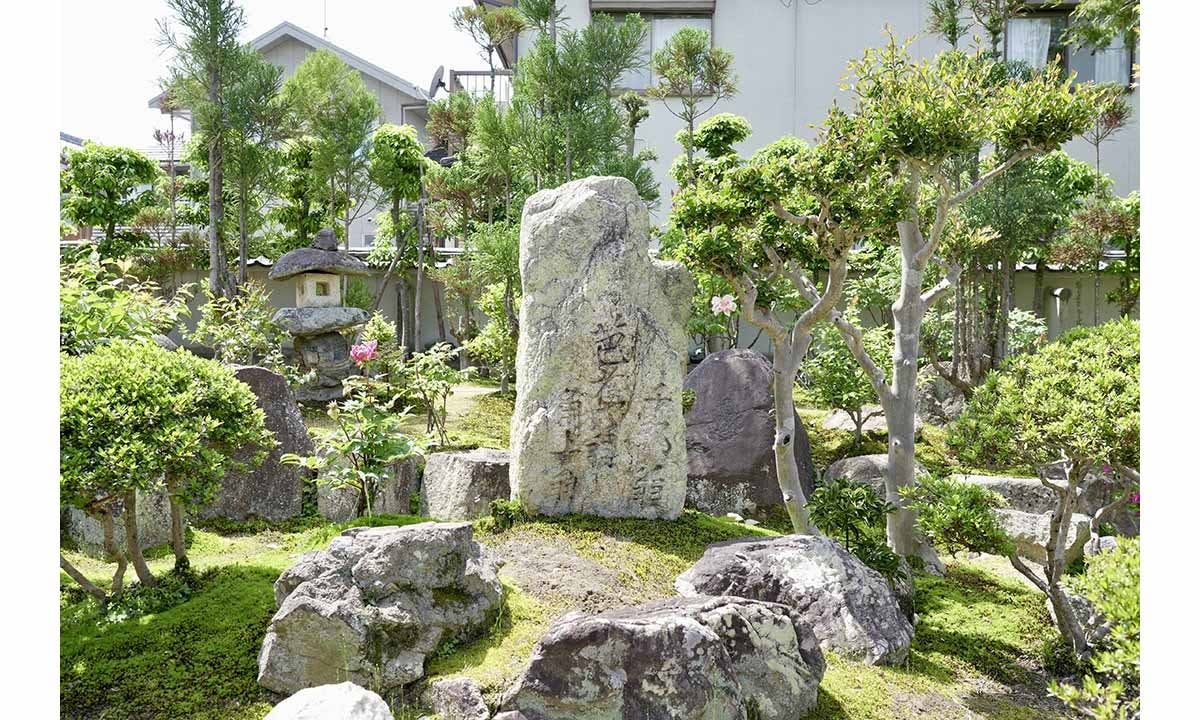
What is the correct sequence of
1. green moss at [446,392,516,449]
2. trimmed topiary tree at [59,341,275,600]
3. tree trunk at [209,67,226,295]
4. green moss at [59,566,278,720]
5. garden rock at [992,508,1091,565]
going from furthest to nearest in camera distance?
tree trunk at [209,67,226,295]
green moss at [446,392,516,449]
garden rock at [992,508,1091,565]
trimmed topiary tree at [59,341,275,600]
green moss at [59,566,278,720]

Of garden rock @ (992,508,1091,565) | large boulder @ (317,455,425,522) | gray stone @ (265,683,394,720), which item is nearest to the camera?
gray stone @ (265,683,394,720)

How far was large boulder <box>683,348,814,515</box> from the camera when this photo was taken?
387 inches

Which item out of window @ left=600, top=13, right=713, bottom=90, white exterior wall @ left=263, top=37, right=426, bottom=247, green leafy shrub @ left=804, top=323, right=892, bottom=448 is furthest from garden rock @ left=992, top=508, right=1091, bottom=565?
white exterior wall @ left=263, top=37, right=426, bottom=247

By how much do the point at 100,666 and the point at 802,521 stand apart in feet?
16.8

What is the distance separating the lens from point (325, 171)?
17.0 meters

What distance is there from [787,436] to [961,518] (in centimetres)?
175

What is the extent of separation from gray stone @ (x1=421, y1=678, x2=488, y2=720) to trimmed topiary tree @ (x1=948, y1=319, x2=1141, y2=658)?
3539 mm

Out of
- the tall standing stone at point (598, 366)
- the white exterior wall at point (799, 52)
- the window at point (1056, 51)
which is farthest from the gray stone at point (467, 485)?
the window at point (1056, 51)

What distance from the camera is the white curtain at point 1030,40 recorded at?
57.8ft

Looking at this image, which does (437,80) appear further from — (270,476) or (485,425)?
(270,476)

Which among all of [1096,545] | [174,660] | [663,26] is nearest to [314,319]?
[174,660]

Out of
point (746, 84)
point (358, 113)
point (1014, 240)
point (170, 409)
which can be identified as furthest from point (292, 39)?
point (170, 409)

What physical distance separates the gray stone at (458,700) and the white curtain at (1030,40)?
58.1ft

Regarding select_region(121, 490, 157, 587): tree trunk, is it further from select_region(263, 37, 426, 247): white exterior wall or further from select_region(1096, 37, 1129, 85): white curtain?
select_region(1096, 37, 1129, 85): white curtain
